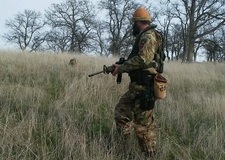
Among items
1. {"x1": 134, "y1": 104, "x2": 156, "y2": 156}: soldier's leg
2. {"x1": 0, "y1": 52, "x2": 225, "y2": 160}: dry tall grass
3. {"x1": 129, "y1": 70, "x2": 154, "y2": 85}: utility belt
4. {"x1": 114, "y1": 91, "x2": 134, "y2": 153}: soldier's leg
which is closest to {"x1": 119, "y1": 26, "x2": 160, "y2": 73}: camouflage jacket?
{"x1": 129, "y1": 70, "x2": 154, "y2": 85}: utility belt

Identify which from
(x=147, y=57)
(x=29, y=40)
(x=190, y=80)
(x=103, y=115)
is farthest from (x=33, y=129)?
(x=29, y=40)

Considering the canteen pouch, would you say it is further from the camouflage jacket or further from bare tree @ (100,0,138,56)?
bare tree @ (100,0,138,56)

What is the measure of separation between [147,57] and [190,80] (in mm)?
5916

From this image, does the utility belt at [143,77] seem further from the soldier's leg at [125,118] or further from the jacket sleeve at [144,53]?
the soldier's leg at [125,118]

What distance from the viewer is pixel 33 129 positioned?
4.34 metres

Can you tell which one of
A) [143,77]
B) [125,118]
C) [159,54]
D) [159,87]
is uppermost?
[159,54]

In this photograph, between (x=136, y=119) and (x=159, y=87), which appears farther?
(x=136, y=119)

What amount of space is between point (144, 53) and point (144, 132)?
1032 mm

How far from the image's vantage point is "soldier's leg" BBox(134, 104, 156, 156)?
4152mm

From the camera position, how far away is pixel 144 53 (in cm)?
387

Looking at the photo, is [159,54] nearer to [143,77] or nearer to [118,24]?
[143,77]

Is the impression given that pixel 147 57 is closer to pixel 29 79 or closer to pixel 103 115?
pixel 103 115

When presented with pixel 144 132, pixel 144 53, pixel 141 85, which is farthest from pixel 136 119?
pixel 144 53

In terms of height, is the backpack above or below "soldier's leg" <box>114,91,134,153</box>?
above
